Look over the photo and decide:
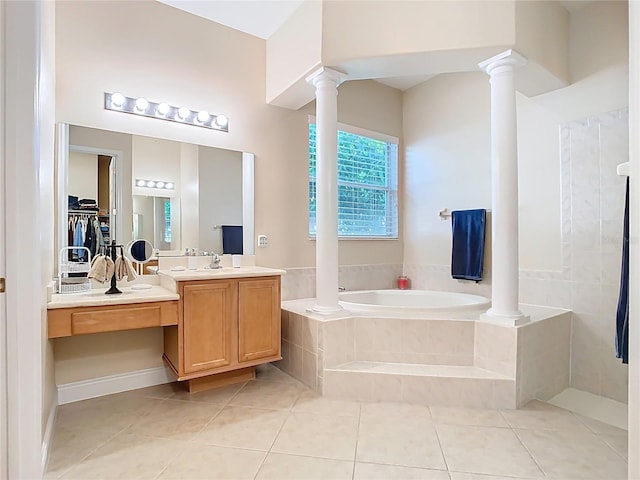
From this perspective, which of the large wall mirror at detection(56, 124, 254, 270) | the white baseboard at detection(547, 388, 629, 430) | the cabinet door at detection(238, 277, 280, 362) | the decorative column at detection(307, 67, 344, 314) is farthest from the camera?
the decorative column at detection(307, 67, 344, 314)

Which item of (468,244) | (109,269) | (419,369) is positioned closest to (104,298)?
(109,269)

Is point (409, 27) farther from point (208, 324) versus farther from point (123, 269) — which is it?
point (123, 269)

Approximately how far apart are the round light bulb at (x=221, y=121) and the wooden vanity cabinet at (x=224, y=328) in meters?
1.40

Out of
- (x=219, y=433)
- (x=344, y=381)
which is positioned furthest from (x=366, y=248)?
(x=219, y=433)

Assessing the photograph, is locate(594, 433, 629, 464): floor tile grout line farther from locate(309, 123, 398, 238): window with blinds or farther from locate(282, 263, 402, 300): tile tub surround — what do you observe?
locate(309, 123, 398, 238): window with blinds

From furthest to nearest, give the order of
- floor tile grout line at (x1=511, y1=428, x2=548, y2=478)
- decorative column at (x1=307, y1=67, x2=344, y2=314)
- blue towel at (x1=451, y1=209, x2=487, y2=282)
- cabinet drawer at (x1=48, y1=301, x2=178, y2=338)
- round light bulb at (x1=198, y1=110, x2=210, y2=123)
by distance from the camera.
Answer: blue towel at (x1=451, y1=209, x2=487, y2=282) → round light bulb at (x1=198, y1=110, x2=210, y2=123) → decorative column at (x1=307, y1=67, x2=344, y2=314) → cabinet drawer at (x1=48, y1=301, x2=178, y2=338) → floor tile grout line at (x1=511, y1=428, x2=548, y2=478)

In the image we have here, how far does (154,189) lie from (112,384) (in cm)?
147

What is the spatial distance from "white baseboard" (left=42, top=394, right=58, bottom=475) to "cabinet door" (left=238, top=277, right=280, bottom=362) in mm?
1100

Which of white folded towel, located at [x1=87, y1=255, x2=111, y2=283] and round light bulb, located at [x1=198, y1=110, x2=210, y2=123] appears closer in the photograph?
white folded towel, located at [x1=87, y1=255, x2=111, y2=283]

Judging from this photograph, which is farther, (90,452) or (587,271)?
(587,271)

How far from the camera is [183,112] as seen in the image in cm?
290

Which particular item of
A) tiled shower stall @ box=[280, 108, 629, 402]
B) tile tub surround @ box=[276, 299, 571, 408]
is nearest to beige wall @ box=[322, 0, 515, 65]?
tiled shower stall @ box=[280, 108, 629, 402]

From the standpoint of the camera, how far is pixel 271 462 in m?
1.76

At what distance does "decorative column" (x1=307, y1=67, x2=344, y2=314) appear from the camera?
106 inches
